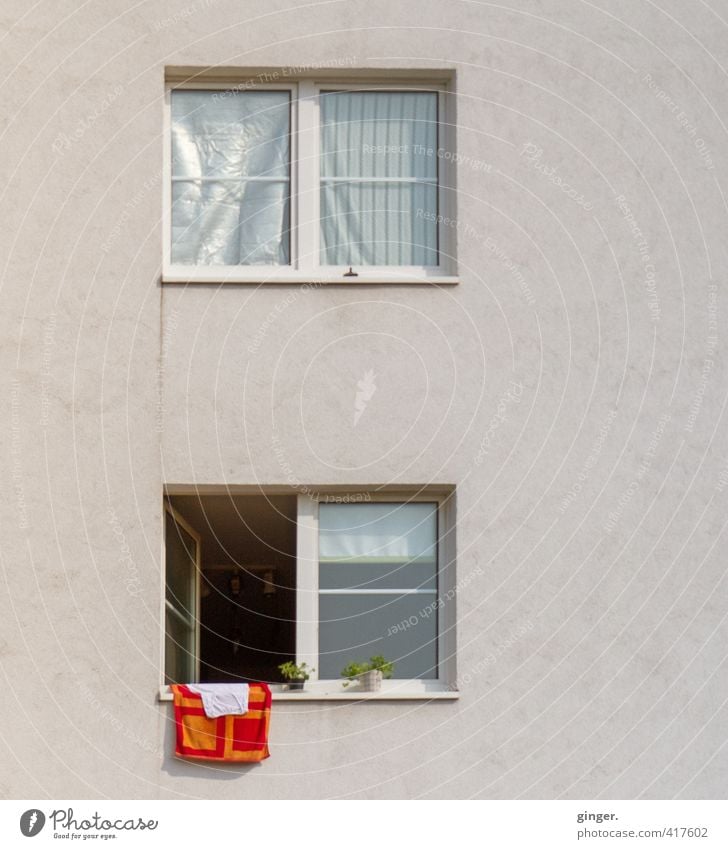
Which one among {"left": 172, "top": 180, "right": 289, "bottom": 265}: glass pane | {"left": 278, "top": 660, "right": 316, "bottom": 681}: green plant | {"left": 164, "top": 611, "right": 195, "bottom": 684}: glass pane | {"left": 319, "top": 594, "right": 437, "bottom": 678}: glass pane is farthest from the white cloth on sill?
{"left": 172, "top": 180, "right": 289, "bottom": 265}: glass pane

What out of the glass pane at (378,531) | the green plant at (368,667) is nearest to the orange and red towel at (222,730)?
the green plant at (368,667)

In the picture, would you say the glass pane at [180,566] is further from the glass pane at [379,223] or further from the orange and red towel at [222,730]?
the glass pane at [379,223]

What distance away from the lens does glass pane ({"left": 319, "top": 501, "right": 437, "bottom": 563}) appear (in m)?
11.8

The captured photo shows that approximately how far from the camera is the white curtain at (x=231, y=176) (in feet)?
40.0

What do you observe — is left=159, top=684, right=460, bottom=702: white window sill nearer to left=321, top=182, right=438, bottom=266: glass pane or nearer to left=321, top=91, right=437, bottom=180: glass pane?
left=321, top=182, right=438, bottom=266: glass pane

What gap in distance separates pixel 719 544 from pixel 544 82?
3.41m

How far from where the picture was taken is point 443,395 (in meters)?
11.7

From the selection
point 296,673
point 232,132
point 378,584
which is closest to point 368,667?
point 296,673

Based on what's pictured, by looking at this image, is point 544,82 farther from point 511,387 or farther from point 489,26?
point 511,387

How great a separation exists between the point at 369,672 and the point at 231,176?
363cm

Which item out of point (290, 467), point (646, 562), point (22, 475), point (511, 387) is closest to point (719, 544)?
point (646, 562)

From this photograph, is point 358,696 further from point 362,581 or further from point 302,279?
point 302,279

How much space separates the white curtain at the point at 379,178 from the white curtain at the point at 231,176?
1.05 ft

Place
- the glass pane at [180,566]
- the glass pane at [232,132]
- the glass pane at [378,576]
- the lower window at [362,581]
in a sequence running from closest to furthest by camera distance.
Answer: the lower window at [362,581] < the glass pane at [378,576] < the glass pane at [180,566] < the glass pane at [232,132]
